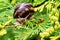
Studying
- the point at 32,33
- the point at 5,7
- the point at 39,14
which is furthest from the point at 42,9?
the point at 5,7

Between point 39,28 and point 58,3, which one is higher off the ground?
point 58,3

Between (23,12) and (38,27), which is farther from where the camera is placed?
(23,12)

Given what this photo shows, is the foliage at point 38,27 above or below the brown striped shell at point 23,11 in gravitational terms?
below

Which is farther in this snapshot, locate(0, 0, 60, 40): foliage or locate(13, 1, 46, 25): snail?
locate(13, 1, 46, 25): snail

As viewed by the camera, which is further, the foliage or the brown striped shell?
the brown striped shell

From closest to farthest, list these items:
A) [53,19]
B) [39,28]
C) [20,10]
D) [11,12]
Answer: [53,19]
[39,28]
[20,10]
[11,12]

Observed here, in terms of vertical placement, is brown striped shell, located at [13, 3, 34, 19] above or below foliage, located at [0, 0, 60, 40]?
above

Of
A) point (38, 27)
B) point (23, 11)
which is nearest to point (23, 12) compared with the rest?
point (23, 11)

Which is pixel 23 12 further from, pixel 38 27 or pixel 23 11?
pixel 38 27

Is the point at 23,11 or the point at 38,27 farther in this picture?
the point at 23,11

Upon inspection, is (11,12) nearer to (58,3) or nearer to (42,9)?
(42,9)

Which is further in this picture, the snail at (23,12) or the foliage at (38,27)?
the snail at (23,12)
